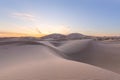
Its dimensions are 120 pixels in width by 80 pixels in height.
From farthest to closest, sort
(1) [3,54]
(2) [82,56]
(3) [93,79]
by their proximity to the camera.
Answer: (2) [82,56] → (1) [3,54] → (3) [93,79]

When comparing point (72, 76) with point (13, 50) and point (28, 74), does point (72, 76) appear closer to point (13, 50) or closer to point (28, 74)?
point (28, 74)

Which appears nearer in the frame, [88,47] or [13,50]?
[13,50]

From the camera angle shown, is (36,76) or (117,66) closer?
(36,76)

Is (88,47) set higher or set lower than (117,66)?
higher

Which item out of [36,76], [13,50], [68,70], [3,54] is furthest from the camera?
[13,50]

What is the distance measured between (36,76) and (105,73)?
139cm

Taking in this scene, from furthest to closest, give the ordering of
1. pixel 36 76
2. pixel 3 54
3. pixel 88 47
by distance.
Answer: pixel 88 47 → pixel 3 54 → pixel 36 76

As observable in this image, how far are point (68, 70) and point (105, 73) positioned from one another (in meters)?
0.78

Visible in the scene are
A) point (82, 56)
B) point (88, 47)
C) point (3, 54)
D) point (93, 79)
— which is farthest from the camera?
point (88, 47)

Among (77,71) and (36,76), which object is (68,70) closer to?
(77,71)

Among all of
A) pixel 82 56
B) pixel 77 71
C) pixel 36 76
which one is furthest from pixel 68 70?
pixel 82 56

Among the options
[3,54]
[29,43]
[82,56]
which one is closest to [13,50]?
[3,54]

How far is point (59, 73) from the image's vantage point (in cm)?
434

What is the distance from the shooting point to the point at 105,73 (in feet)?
14.1
